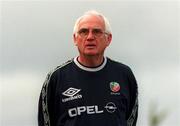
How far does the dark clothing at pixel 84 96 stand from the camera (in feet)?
12.6

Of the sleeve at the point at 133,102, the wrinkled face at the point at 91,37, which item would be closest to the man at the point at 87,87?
the wrinkled face at the point at 91,37

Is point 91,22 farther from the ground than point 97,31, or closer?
farther from the ground

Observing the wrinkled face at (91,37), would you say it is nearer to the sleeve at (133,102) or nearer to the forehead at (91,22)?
the forehead at (91,22)

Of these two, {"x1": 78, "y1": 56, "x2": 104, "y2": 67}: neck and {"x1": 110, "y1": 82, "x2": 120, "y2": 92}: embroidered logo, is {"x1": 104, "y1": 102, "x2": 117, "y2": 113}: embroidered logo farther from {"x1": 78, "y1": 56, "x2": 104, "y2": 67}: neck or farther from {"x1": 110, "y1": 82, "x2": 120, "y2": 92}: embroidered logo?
{"x1": 78, "y1": 56, "x2": 104, "y2": 67}: neck

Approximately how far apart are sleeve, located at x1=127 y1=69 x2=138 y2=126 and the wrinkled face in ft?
2.59

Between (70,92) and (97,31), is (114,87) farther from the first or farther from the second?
(97,31)

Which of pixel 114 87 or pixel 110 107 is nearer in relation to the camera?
pixel 110 107

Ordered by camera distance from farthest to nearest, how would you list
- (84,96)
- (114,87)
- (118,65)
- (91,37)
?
(118,65) → (114,87) → (84,96) → (91,37)

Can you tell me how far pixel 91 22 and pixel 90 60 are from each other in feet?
1.61

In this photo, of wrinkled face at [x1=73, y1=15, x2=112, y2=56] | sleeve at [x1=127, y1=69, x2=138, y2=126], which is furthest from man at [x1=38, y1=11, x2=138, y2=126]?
sleeve at [x1=127, y1=69, x2=138, y2=126]

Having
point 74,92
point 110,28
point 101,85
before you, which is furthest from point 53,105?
point 110,28

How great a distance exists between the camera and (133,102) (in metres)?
4.79

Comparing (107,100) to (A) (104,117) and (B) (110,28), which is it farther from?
(B) (110,28)

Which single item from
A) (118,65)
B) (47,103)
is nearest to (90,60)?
(118,65)
